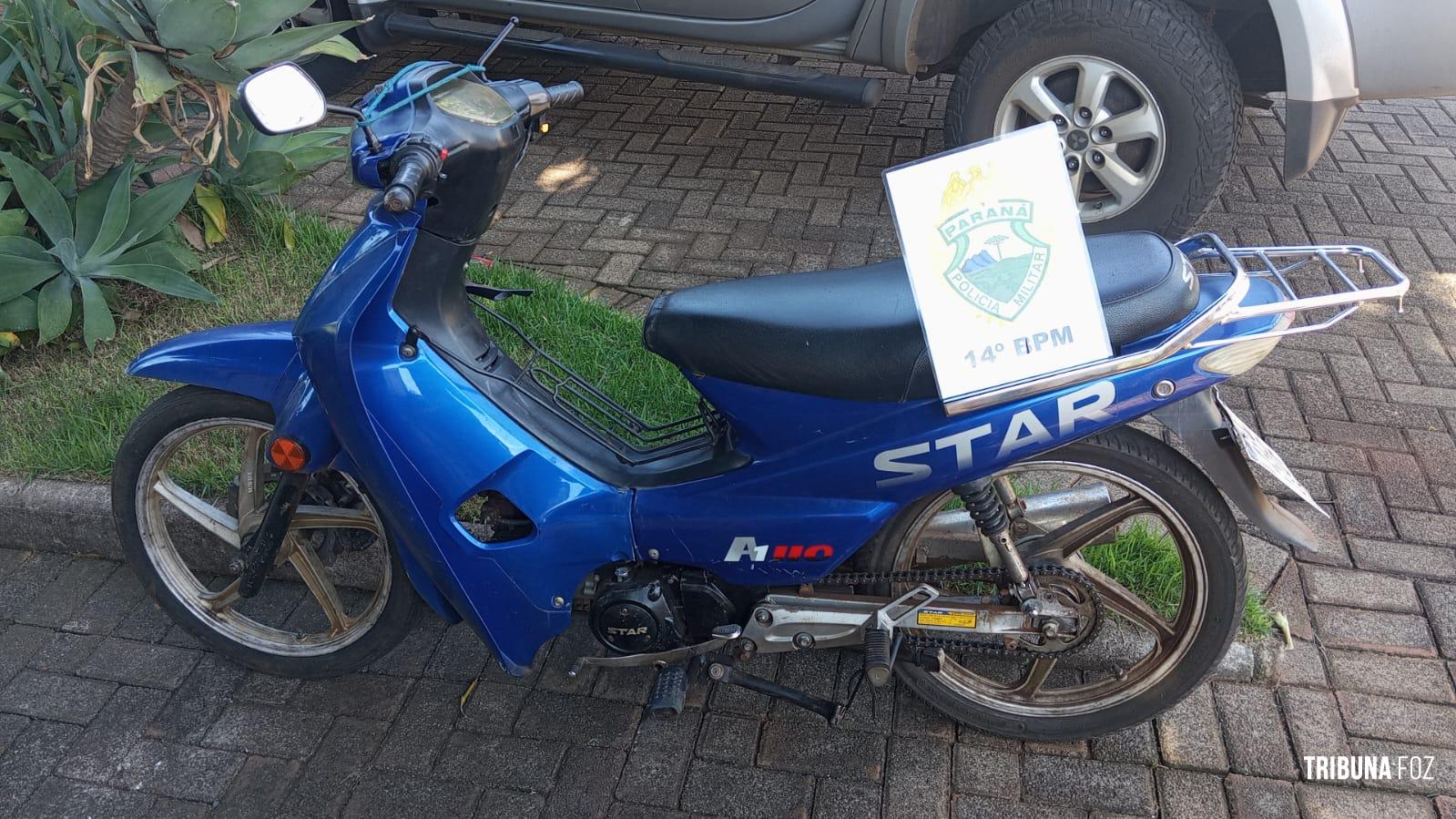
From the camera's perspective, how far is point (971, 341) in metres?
1.86

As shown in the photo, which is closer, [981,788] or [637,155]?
[981,788]

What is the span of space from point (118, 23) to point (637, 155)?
2207mm

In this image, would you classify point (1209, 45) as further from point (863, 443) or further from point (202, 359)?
point (202, 359)

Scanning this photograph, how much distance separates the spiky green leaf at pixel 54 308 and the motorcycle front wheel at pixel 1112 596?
2899 millimetres

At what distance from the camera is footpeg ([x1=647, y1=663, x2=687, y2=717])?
7.73ft

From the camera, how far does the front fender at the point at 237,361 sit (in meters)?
2.37

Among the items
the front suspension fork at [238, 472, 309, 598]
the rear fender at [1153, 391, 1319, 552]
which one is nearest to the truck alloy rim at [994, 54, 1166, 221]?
the rear fender at [1153, 391, 1319, 552]

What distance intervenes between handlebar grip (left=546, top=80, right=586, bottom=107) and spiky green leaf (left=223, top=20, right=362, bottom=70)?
1.43 metres

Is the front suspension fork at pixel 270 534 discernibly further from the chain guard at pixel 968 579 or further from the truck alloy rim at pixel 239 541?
the chain guard at pixel 968 579

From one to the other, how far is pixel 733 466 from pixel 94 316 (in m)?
2.57

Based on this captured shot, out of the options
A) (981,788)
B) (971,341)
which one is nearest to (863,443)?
(971,341)

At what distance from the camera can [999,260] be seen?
1835 millimetres

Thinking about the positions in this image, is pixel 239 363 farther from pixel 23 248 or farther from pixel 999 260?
pixel 23 248

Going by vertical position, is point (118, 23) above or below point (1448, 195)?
above
